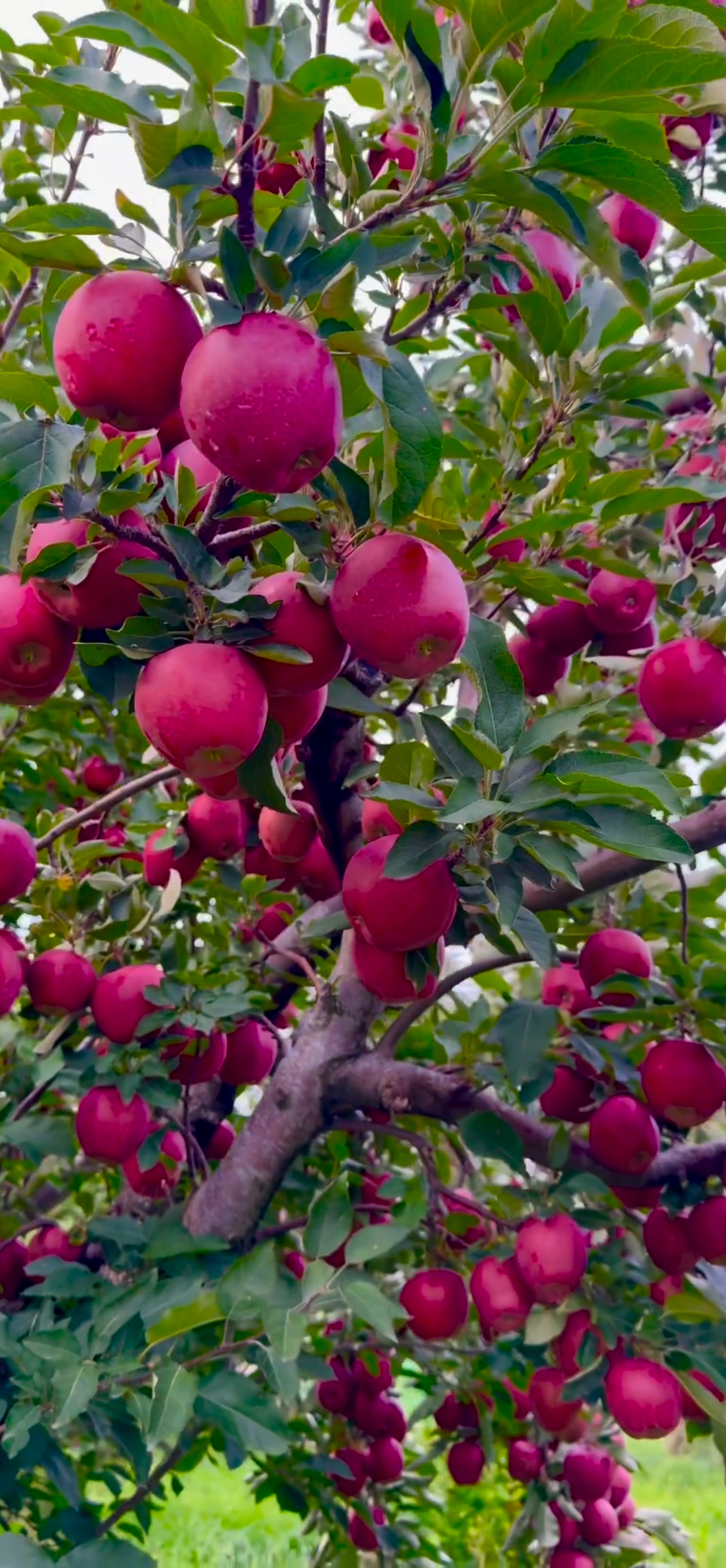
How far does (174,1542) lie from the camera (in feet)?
15.5

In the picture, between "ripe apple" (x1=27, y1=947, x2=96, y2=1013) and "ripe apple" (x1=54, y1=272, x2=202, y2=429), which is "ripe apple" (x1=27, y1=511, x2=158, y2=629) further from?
"ripe apple" (x1=27, y1=947, x2=96, y2=1013)

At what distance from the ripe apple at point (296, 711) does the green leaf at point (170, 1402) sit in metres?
0.89

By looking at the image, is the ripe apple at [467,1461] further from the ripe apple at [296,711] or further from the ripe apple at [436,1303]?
the ripe apple at [296,711]

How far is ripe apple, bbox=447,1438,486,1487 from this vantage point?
2.98m

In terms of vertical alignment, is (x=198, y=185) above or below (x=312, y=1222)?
above

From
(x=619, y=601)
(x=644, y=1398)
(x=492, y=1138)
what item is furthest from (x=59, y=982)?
(x=644, y=1398)

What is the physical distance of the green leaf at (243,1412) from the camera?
1.51 metres

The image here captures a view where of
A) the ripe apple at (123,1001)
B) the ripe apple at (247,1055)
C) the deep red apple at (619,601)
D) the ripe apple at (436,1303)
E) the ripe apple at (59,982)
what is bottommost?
the ripe apple at (436,1303)

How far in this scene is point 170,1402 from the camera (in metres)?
1.45

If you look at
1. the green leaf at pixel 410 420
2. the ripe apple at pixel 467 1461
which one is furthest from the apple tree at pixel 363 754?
the ripe apple at pixel 467 1461

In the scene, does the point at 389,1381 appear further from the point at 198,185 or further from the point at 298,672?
the point at 198,185

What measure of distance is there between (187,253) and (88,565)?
261 millimetres

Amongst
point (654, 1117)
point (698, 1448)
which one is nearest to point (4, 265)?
point (654, 1117)

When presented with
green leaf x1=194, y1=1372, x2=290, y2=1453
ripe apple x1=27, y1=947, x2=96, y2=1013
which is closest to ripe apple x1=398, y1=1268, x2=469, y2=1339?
green leaf x1=194, y1=1372, x2=290, y2=1453
